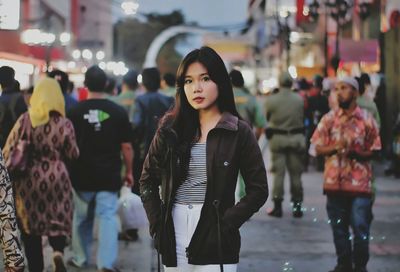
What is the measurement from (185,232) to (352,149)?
3412 mm

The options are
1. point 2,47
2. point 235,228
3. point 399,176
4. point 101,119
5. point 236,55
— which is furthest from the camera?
point 236,55

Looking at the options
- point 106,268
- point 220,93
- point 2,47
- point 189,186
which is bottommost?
point 106,268

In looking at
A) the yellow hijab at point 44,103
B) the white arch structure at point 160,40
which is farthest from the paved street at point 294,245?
the white arch structure at point 160,40

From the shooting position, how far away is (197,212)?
4359mm

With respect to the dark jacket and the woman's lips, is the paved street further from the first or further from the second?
the woman's lips

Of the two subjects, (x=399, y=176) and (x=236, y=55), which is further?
(x=236, y=55)

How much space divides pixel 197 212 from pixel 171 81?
7545mm

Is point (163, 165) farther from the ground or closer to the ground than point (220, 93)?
closer to the ground

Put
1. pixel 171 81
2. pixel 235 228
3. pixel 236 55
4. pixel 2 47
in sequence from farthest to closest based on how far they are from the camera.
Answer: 1. pixel 236 55
2. pixel 2 47
3. pixel 171 81
4. pixel 235 228

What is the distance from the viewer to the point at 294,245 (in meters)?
9.59

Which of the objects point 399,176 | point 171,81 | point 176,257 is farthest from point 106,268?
point 399,176

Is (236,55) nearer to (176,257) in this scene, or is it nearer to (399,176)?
(399,176)

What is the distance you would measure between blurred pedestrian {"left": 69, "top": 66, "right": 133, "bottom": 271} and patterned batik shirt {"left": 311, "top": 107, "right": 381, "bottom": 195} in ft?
6.06

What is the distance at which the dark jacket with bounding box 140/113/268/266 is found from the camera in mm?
4320
